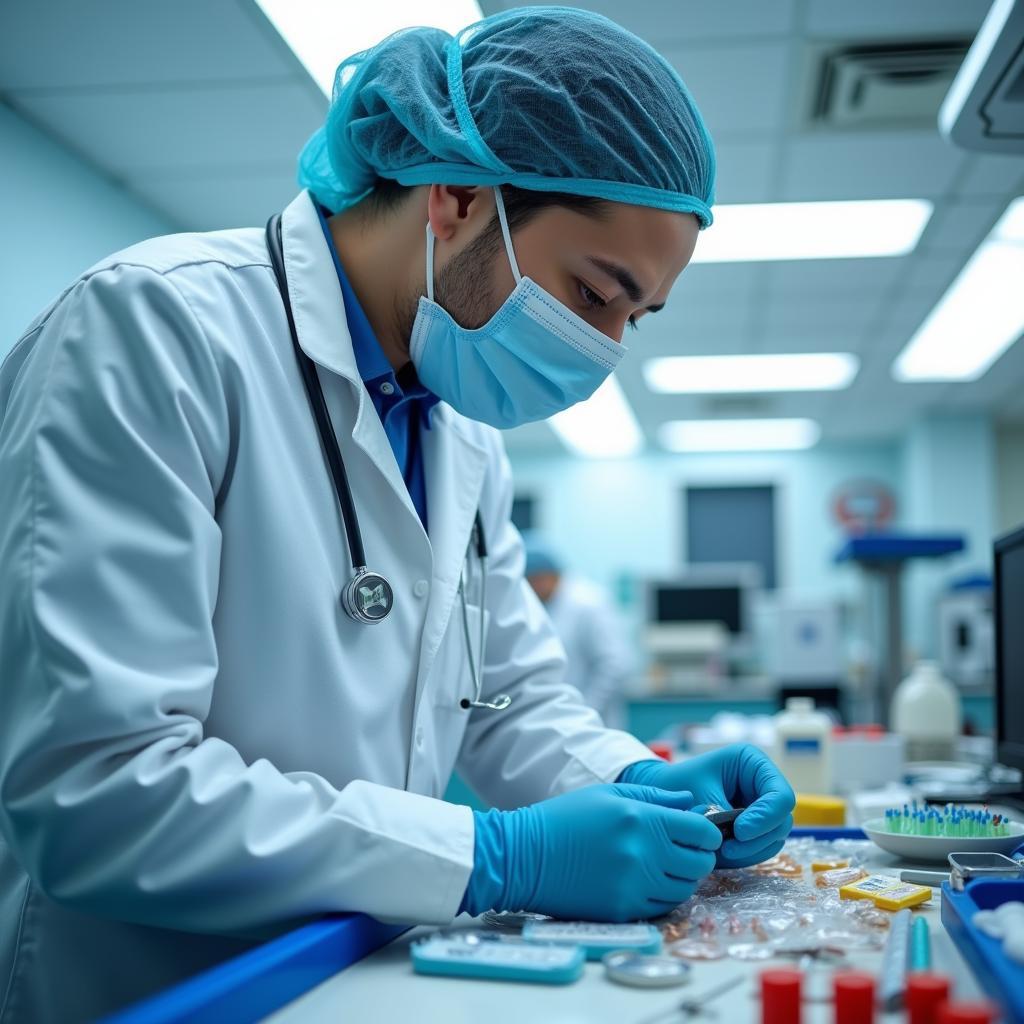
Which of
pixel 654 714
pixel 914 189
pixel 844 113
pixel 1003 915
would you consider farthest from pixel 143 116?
pixel 654 714

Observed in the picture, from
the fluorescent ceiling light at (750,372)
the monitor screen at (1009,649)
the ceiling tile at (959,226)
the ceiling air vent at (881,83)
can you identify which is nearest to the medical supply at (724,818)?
the monitor screen at (1009,649)

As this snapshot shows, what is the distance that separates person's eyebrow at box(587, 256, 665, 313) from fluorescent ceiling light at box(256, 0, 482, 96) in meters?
1.55

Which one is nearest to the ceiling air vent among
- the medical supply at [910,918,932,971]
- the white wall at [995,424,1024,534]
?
the medical supply at [910,918,932,971]

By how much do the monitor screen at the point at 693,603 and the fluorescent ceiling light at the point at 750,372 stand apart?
1.23 m

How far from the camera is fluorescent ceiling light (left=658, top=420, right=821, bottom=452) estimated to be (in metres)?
6.70

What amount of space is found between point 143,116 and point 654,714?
11.2 feet

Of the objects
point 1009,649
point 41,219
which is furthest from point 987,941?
point 41,219

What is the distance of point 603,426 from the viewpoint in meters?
6.43

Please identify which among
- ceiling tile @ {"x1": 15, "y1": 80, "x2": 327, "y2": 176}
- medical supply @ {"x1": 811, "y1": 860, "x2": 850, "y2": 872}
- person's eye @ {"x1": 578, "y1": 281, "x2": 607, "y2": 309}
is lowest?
medical supply @ {"x1": 811, "y1": 860, "x2": 850, "y2": 872}

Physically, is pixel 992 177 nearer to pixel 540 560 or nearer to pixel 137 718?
pixel 540 560

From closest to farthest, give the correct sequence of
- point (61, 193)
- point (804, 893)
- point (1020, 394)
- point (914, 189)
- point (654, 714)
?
point (804, 893)
point (61, 193)
point (914, 189)
point (654, 714)
point (1020, 394)

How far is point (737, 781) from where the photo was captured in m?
1.11

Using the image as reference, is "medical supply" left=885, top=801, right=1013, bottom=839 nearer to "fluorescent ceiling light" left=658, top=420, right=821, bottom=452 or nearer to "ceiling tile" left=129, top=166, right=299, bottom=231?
"ceiling tile" left=129, top=166, right=299, bottom=231

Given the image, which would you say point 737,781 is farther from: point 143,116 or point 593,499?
point 593,499
